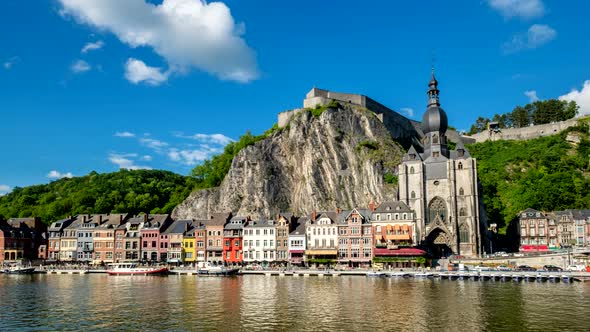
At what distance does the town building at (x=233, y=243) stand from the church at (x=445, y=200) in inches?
1021

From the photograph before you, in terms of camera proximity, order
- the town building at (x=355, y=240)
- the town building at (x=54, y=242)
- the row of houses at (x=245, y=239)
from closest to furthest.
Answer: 1. the row of houses at (x=245, y=239)
2. the town building at (x=355, y=240)
3. the town building at (x=54, y=242)

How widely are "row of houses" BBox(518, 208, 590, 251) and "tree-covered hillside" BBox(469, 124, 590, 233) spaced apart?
22.2 ft

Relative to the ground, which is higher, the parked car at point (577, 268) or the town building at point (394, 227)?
the town building at point (394, 227)

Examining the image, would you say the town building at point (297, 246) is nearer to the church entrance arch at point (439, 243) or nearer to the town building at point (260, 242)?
the town building at point (260, 242)

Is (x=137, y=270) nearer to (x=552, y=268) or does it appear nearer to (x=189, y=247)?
(x=189, y=247)

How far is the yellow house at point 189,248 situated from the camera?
8331 centimetres

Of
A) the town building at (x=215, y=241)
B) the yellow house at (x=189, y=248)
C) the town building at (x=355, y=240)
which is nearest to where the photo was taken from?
the town building at (x=355, y=240)

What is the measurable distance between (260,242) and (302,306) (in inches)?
1601

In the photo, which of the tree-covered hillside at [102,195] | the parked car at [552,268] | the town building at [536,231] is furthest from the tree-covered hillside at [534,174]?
the tree-covered hillside at [102,195]

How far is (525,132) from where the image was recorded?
130625mm

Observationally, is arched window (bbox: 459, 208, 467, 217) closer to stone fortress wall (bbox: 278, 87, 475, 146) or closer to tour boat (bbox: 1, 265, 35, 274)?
stone fortress wall (bbox: 278, 87, 475, 146)

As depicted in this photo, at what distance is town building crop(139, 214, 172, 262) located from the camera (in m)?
85.3

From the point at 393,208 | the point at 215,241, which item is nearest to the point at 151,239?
the point at 215,241

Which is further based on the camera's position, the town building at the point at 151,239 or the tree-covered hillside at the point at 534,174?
the tree-covered hillside at the point at 534,174
